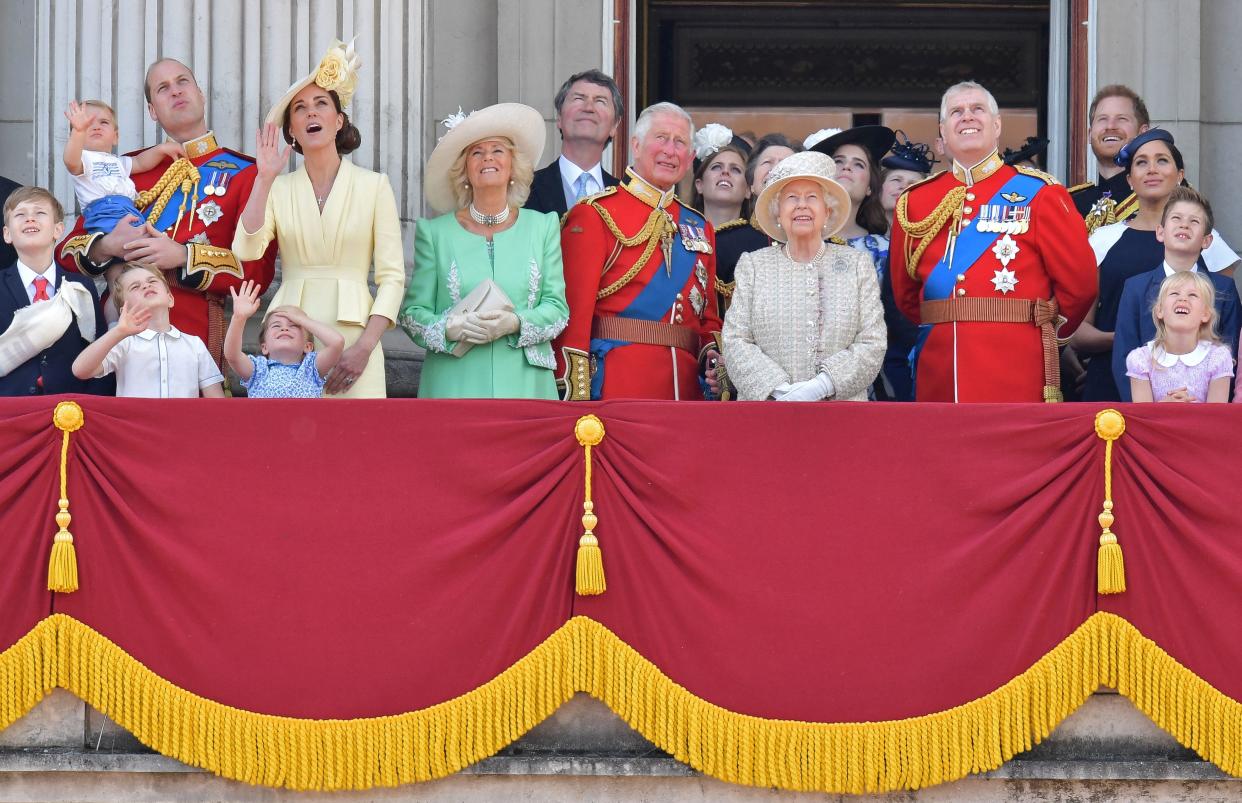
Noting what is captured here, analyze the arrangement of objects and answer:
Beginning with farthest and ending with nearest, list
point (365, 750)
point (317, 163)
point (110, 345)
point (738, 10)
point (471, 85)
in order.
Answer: point (738, 10) < point (471, 85) < point (317, 163) < point (110, 345) < point (365, 750)

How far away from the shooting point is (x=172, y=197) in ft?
26.3

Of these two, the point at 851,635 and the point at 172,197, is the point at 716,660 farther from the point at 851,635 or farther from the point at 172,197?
the point at 172,197

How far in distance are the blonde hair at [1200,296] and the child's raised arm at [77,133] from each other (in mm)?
3666

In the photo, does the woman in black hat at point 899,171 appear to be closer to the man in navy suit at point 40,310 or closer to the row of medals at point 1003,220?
the row of medals at point 1003,220

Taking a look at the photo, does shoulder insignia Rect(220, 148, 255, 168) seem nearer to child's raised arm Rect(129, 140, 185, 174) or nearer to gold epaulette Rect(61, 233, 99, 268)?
child's raised arm Rect(129, 140, 185, 174)

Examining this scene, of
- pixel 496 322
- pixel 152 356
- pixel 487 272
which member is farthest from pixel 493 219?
pixel 152 356

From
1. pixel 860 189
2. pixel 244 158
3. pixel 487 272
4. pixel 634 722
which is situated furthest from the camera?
pixel 860 189

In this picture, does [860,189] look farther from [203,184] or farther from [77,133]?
[77,133]

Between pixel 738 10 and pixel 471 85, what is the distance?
62.2 inches

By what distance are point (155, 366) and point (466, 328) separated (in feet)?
3.32

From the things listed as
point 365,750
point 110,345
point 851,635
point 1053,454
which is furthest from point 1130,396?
point 110,345

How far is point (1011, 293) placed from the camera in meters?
7.65

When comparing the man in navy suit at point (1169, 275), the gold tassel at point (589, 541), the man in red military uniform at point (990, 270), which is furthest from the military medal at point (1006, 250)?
the gold tassel at point (589, 541)

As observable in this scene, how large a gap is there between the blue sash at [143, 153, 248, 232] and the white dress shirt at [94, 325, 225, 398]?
0.77 meters
